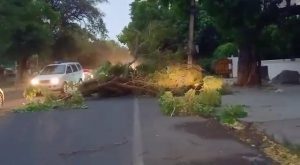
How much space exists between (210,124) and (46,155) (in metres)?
5.20

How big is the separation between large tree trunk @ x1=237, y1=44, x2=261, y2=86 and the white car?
854 centimetres

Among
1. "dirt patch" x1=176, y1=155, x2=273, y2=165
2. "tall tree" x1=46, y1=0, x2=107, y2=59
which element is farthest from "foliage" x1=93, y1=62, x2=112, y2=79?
"tall tree" x1=46, y1=0, x2=107, y2=59

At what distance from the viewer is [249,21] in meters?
26.9

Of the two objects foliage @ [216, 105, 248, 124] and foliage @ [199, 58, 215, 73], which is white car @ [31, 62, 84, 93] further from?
foliage @ [199, 58, 215, 73]

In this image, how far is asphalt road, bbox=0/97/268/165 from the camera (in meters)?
9.98

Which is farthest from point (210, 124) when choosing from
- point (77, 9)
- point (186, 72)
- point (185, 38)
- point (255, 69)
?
point (77, 9)

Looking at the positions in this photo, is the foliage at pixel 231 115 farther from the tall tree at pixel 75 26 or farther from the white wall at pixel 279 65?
the tall tree at pixel 75 26

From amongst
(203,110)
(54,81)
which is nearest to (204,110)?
(203,110)

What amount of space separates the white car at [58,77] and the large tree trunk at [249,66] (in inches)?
336

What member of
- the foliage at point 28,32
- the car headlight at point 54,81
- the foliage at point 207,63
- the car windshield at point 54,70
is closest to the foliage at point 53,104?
the car headlight at point 54,81

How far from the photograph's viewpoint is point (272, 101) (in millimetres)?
19969

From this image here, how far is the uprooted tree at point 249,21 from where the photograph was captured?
25641 mm

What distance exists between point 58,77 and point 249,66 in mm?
10042

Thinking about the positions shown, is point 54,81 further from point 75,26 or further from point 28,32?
point 75,26
